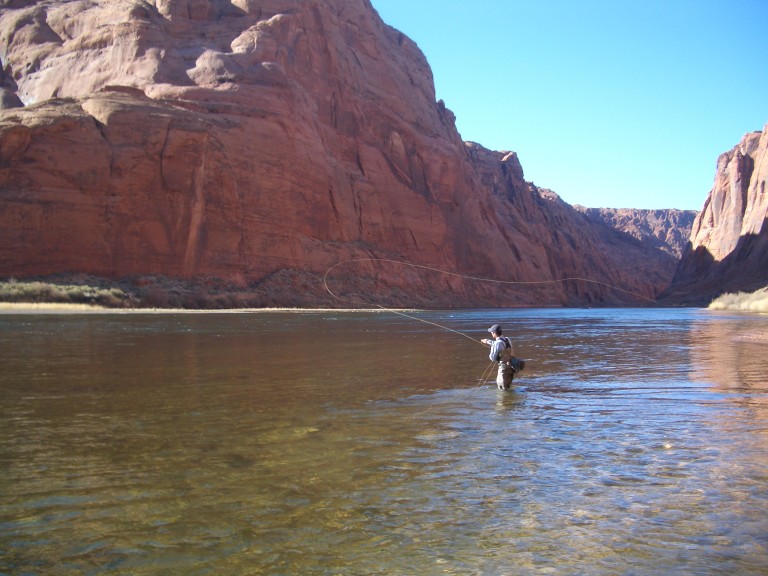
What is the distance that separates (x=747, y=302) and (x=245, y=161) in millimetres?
55293

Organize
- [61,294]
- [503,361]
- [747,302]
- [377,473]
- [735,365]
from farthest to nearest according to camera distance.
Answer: [747,302] → [61,294] → [735,365] → [503,361] → [377,473]

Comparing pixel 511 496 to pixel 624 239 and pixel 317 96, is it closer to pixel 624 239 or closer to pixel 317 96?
pixel 317 96

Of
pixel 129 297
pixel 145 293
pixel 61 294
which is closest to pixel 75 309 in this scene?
pixel 61 294

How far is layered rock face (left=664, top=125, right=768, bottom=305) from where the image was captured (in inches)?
4082

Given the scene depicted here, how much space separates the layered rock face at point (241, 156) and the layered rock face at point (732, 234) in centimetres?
3125

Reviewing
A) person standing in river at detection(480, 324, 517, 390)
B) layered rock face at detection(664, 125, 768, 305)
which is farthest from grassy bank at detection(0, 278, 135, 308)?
layered rock face at detection(664, 125, 768, 305)

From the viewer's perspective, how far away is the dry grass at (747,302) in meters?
66.3

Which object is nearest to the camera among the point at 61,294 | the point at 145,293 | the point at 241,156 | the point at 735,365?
the point at 735,365

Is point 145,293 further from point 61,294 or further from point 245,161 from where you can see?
point 245,161

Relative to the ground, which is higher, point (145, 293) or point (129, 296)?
point (145, 293)

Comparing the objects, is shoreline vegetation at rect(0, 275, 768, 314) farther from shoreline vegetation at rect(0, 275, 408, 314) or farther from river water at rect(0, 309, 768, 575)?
river water at rect(0, 309, 768, 575)

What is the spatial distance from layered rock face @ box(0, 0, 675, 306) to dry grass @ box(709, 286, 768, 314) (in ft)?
80.4

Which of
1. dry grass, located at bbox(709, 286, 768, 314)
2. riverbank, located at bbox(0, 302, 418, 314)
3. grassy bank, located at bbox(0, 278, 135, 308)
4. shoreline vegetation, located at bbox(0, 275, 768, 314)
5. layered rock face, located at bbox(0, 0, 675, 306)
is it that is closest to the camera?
riverbank, located at bbox(0, 302, 418, 314)

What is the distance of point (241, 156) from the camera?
184 ft
